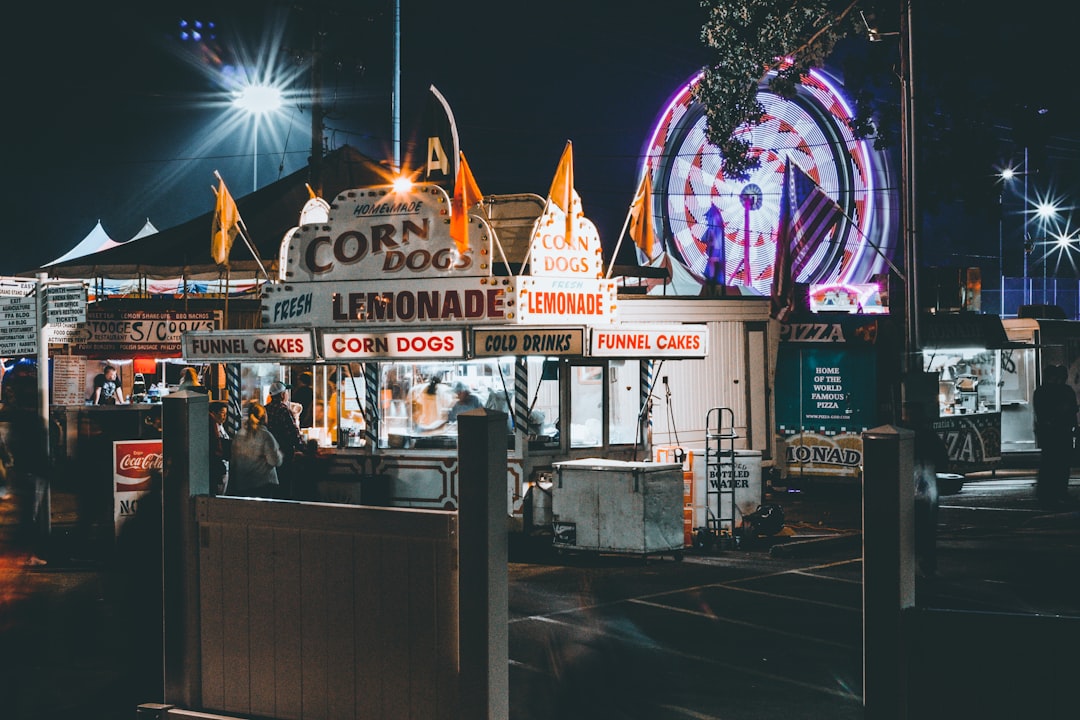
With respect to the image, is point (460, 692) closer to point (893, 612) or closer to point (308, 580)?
point (308, 580)

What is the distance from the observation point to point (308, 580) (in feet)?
19.4

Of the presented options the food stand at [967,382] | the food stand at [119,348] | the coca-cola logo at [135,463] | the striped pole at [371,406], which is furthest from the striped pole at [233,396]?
the food stand at [967,382]

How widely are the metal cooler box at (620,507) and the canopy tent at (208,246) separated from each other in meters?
7.81

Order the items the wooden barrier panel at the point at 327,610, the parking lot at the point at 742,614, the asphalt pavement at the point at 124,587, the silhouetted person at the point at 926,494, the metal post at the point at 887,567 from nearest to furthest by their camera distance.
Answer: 1. the metal post at the point at 887,567
2. the wooden barrier panel at the point at 327,610
3. the parking lot at the point at 742,614
4. the asphalt pavement at the point at 124,587
5. the silhouetted person at the point at 926,494

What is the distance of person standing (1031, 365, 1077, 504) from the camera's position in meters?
15.7

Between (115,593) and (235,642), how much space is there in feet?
16.6

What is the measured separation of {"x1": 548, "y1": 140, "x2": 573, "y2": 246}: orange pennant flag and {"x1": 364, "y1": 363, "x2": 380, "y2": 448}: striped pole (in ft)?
11.4

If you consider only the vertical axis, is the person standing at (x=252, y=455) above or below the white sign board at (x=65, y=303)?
below

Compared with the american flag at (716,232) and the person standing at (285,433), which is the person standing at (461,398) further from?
the american flag at (716,232)

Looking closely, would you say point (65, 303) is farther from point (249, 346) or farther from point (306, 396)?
point (306, 396)

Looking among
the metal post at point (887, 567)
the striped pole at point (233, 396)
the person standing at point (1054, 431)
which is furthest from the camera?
the striped pole at point (233, 396)

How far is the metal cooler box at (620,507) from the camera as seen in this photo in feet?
39.1

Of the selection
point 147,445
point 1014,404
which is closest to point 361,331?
point 147,445

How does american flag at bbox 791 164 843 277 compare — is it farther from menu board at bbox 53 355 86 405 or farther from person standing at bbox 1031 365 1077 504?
menu board at bbox 53 355 86 405
